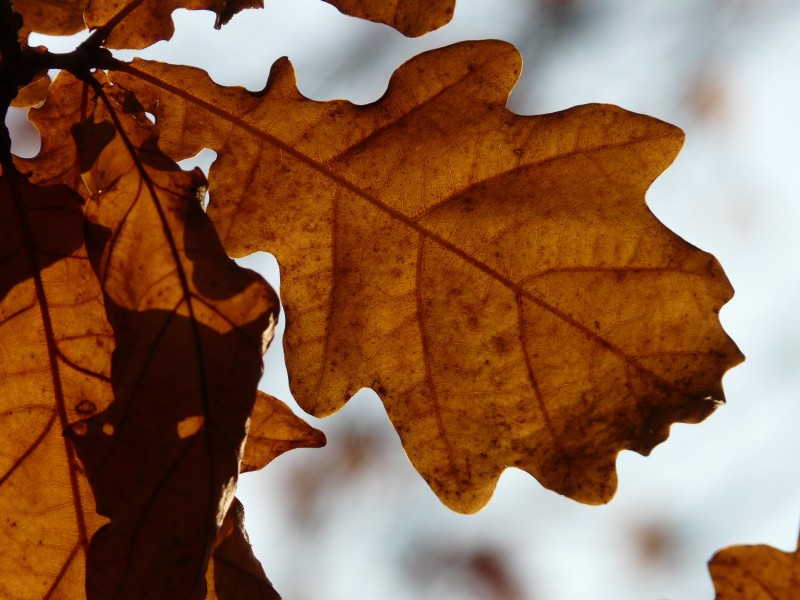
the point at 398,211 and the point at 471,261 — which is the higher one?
the point at 398,211

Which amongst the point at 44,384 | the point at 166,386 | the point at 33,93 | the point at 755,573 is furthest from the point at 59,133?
the point at 755,573

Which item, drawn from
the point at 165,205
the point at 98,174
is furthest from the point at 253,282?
the point at 98,174

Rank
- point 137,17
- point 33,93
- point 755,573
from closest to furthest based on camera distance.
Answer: point 755,573 → point 137,17 → point 33,93

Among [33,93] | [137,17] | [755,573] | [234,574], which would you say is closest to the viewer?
[755,573]

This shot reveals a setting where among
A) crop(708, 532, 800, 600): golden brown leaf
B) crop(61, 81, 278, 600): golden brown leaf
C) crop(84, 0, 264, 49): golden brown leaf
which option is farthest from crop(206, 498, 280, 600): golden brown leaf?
crop(84, 0, 264, 49): golden brown leaf

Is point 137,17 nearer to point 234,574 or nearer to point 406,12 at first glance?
point 406,12

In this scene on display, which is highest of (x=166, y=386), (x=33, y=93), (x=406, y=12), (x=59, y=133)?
(x=33, y=93)

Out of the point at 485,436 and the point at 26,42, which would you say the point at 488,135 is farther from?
the point at 26,42
